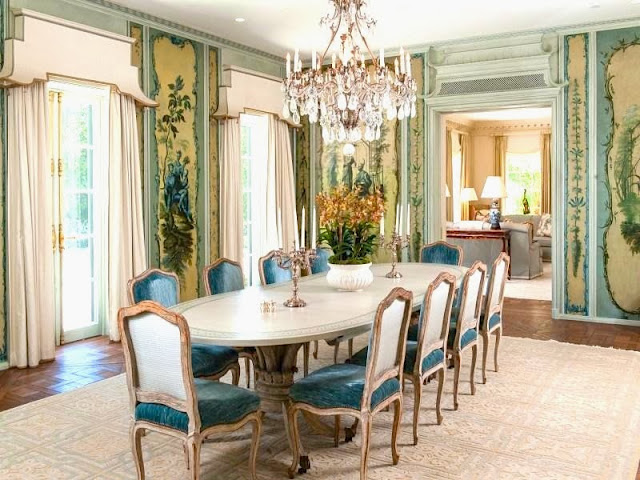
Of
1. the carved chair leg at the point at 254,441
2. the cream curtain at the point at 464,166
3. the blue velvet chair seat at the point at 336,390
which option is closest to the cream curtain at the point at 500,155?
the cream curtain at the point at 464,166

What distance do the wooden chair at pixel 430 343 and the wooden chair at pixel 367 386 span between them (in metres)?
0.25

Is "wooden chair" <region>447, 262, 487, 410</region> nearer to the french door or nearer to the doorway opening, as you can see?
the french door

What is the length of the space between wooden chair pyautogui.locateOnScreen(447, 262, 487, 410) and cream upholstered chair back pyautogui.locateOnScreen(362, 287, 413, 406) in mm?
883

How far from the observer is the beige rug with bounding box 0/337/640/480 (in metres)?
3.11

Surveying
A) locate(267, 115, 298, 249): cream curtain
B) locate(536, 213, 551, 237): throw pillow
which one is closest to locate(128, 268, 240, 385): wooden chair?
locate(267, 115, 298, 249): cream curtain

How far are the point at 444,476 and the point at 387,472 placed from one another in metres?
0.27

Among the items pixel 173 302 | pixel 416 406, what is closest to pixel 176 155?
pixel 173 302

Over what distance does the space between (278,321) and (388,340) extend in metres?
0.56

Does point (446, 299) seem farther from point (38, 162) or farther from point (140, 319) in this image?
point (38, 162)

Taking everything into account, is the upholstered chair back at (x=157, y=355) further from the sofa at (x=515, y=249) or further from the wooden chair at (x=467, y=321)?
the sofa at (x=515, y=249)

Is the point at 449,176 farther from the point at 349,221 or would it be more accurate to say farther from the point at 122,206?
the point at 349,221

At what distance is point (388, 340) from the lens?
2.98 metres

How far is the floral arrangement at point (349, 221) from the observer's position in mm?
3832

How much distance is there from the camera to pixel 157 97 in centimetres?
623
